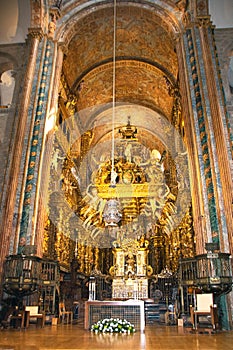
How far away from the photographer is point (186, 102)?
37.6 ft

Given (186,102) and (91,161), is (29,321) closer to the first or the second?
(186,102)

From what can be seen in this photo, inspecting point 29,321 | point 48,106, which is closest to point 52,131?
point 48,106

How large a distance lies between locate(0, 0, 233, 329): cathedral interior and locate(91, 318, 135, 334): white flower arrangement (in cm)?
222

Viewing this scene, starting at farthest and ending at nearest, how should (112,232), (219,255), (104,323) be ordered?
1. (112,232)
2. (219,255)
3. (104,323)

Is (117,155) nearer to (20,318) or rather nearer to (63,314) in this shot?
(63,314)

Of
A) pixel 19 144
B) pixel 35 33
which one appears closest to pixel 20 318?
pixel 19 144

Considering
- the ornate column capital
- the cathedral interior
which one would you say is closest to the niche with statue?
the cathedral interior

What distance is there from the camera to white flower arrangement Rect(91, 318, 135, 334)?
22.5ft

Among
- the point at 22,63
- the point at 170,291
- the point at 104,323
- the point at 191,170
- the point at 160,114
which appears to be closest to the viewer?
the point at 104,323

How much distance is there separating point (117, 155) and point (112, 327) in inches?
564

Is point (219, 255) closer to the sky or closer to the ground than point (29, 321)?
closer to the sky

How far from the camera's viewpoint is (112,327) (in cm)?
690

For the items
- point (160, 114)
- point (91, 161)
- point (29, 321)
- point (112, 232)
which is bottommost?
point (29, 321)

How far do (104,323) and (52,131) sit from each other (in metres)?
6.97
